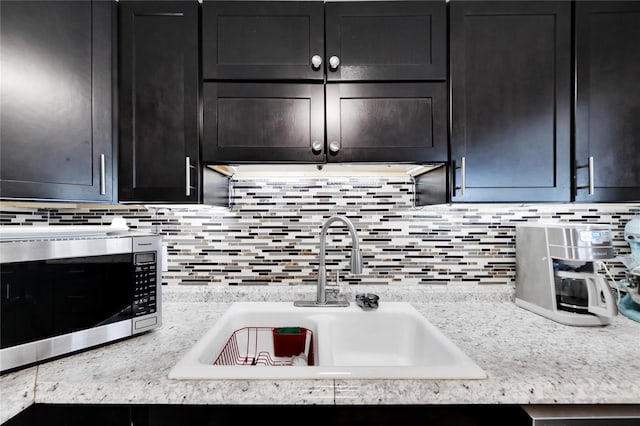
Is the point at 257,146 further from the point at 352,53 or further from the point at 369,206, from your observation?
the point at 369,206

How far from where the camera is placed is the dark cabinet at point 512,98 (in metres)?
1.16

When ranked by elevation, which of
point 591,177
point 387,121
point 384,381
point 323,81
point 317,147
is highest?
point 323,81

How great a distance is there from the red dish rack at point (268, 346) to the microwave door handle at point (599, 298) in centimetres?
105

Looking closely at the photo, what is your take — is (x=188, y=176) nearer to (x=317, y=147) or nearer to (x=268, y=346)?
(x=317, y=147)

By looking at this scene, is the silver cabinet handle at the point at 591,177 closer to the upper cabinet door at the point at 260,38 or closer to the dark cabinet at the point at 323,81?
the dark cabinet at the point at 323,81

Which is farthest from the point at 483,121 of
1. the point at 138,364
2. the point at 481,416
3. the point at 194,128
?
the point at 138,364

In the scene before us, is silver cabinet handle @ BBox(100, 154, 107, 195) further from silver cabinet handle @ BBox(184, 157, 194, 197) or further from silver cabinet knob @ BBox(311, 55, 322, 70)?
silver cabinet knob @ BBox(311, 55, 322, 70)

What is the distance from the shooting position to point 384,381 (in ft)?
2.57

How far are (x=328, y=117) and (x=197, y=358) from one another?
909 mm

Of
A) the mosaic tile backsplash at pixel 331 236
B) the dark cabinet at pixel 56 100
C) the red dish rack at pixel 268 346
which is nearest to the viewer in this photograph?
the dark cabinet at pixel 56 100

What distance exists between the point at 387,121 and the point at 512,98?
0.47m

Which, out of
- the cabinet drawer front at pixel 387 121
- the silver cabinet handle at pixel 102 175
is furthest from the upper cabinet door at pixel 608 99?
the silver cabinet handle at pixel 102 175

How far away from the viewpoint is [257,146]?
1168mm

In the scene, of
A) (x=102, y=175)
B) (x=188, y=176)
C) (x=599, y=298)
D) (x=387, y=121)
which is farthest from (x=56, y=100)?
(x=599, y=298)
